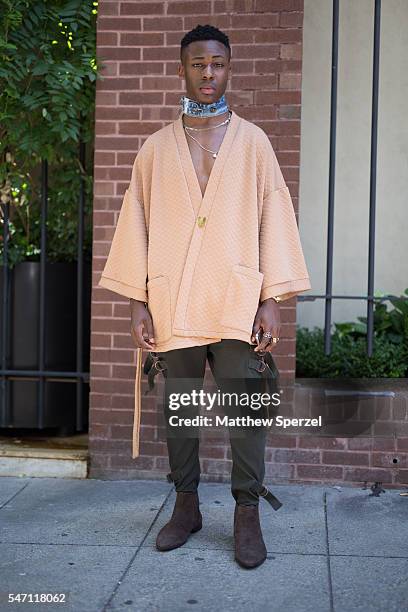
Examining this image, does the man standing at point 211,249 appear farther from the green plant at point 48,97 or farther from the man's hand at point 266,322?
the green plant at point 48,97

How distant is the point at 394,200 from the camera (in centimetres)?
553

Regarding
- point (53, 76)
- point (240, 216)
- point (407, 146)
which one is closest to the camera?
point (240, 216)

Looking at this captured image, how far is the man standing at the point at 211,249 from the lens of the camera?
3.26 meters

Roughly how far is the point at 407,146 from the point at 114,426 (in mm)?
2733

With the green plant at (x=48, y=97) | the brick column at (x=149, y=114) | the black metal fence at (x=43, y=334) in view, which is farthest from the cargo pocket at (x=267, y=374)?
the green plant at (x=48, y=97)

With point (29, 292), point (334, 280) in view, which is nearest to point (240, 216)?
point (29, 292)

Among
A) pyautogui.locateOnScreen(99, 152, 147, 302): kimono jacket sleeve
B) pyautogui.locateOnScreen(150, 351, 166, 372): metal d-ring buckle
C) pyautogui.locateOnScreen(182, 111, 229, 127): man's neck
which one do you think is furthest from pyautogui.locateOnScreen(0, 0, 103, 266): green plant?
pyautogui.locateOnScreen(150, 351, 166, 372): metal d-ring buckle

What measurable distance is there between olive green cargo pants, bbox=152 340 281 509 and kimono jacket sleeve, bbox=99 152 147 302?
316mm

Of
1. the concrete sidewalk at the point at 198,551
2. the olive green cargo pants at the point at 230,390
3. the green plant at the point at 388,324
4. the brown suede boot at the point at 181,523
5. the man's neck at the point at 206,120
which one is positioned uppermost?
the man's neck at the point at 206,120

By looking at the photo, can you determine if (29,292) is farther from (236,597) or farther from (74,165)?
(236,597)

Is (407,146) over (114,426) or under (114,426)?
over

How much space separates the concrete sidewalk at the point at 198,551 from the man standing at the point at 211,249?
176 mm

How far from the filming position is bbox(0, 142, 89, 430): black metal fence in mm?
4746

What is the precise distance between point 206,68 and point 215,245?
27.4 inches
